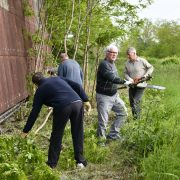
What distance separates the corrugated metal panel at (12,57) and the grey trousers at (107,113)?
9.93 ft

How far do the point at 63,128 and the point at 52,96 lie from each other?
20.6 inches

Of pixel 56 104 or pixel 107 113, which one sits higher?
pixel 56 104

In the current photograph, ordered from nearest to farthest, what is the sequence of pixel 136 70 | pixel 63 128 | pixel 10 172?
1. pixel 10 172
2. pixel 63 128
3. pixel 136 70

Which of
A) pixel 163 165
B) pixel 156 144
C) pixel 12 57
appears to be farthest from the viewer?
pixel 12 57

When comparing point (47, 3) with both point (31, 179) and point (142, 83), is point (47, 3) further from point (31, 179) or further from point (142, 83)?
point (31, 179)

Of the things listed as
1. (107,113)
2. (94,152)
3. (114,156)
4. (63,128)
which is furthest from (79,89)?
(107,113)

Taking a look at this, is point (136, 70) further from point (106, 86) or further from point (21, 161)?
point (21, 161)

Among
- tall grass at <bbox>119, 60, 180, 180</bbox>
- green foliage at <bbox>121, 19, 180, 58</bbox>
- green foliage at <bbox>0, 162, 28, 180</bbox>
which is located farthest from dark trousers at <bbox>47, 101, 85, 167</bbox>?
green foliage at <bbox>121, 19, 180, 58</bbox>

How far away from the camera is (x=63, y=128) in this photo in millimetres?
7082

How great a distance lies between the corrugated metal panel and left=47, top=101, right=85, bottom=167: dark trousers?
160 inches

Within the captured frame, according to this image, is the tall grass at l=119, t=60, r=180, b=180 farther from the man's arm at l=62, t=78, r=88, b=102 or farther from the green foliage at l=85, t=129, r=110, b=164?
the man's arm at l=62, t=78, r=88, b=102

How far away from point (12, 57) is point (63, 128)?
245 inches

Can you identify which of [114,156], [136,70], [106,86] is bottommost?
[114,156]

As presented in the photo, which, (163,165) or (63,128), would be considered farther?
(63,128)
